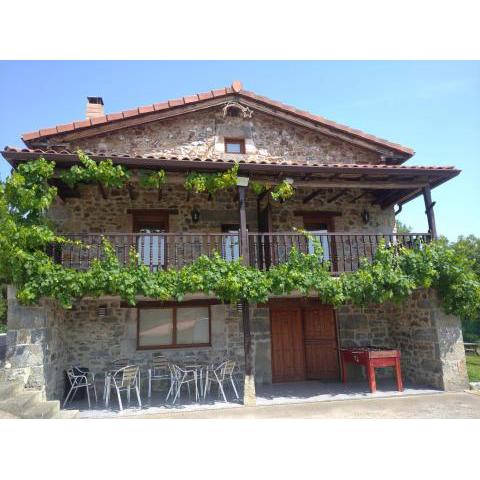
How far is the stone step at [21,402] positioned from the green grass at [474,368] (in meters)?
Answer: 9.29

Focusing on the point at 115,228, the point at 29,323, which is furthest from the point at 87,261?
the point at 29,323

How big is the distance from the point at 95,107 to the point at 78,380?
711cm

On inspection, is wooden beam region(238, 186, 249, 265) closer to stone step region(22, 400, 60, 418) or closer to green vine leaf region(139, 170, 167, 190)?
green vine leaf region(139, 170, 167, 190)

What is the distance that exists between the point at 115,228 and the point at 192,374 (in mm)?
3902

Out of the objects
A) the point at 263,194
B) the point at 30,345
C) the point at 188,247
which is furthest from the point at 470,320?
the point at 30,345

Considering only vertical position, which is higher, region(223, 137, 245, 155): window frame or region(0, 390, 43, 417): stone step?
region(223, 137, 245, 155): window frame

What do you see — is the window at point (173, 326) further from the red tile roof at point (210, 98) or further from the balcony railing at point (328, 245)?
the red tile roof at point (210, 98)

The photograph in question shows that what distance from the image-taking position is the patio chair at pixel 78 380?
7759 mm

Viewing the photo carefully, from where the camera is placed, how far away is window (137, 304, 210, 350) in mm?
9062

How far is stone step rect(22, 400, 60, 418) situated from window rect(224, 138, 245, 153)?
705 centimetres

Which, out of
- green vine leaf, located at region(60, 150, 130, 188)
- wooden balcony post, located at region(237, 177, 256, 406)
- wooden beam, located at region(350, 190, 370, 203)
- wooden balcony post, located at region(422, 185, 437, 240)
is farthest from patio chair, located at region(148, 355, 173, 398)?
wooden balcony post, located at region(422, 185, 437, 240)

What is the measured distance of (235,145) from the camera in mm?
10406

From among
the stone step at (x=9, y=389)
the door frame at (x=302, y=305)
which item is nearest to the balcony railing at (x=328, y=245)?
the door frame at (x=302, y=305)

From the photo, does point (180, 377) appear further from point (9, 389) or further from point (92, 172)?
point (92, 172)
